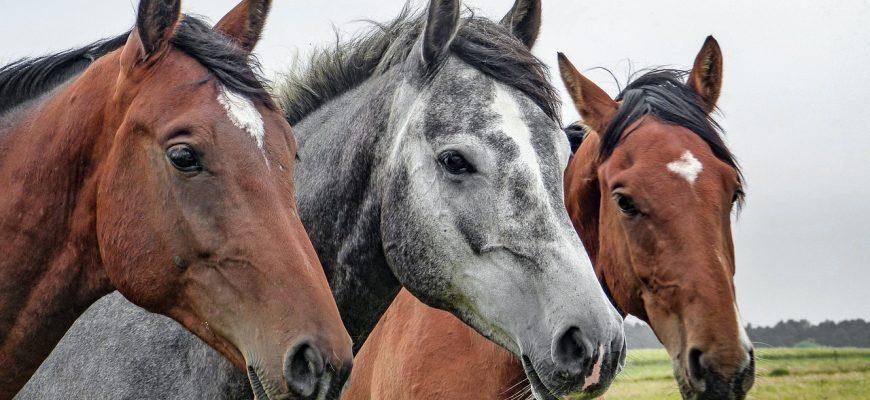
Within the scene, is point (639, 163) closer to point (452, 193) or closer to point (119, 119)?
point (452, 193)

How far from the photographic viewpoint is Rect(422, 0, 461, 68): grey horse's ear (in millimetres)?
4547

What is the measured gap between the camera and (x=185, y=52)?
3.81 meters

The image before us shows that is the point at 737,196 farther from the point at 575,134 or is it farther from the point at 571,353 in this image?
the point at 571,353

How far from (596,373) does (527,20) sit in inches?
99.4

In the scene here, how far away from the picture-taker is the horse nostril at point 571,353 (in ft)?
11.9

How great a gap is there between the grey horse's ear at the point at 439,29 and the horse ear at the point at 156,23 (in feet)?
4.37

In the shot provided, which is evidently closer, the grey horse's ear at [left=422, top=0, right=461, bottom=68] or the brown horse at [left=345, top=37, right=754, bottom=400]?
the grey horse's ear at [left=422, top=0, right=461, bottom=68]

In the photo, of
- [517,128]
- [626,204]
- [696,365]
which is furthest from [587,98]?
[517,128]

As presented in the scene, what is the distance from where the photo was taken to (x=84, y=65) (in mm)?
4203

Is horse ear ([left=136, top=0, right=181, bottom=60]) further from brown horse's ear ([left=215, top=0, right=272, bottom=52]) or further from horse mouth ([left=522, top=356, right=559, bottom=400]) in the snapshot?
horse mouth ([left=522, top=356, right=559, bottom=400])

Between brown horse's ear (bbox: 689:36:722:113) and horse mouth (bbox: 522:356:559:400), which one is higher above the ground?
brown horse's ear (bbox: 689:36:722:113)

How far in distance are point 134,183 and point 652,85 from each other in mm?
4153

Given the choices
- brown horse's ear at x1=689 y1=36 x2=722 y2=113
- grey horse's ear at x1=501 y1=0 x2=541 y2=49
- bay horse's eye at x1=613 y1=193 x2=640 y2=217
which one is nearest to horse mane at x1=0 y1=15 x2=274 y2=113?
grey horse's ear at x1=501 y1=0 x2=541 y2=49

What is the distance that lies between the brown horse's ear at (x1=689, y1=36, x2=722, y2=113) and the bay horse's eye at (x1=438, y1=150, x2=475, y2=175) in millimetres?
3023
